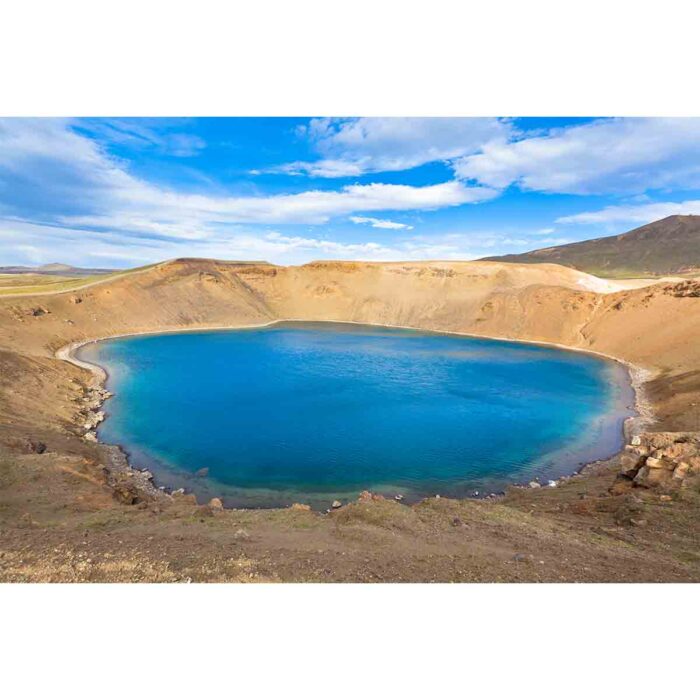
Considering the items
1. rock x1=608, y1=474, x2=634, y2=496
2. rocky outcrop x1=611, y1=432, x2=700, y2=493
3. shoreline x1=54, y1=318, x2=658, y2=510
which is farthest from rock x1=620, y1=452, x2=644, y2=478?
shoreline x1=54, y1=318, x2=658, y2=510

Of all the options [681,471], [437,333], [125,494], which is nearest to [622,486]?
[681,471]

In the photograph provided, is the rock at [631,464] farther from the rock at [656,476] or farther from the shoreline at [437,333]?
the shoreline at [437,333]

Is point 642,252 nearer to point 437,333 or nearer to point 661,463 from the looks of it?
point 437,333

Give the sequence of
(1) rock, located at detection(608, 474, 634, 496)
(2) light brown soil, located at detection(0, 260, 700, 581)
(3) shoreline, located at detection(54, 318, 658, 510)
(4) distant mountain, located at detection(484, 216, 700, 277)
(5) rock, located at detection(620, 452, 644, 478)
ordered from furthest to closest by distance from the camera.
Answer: (4) distant mountain, located at detection(484, 216, 700, 277) < (3) shoreline, located at detection(54, 318, 658, 510) < (5) rock, located at detection(620, 452, 644, 478) < (1) rock, located at detection(608, 474, 634, 496) < (2) light brown soil, located at detection(0, 260, 700, 581)

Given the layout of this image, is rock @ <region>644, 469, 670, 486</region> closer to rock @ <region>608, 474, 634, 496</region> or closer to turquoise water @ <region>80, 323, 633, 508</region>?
rock @ <region>608, 474, 634, 496</region>

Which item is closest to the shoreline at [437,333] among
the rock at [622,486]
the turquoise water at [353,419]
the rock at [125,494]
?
the turquoise water at [353,419]

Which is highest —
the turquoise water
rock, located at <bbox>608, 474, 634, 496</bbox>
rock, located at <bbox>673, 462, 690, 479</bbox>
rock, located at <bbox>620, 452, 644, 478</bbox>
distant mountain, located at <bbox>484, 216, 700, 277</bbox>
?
distant mountain, located at <bbox>484, 216, 700, 277</bbox>
